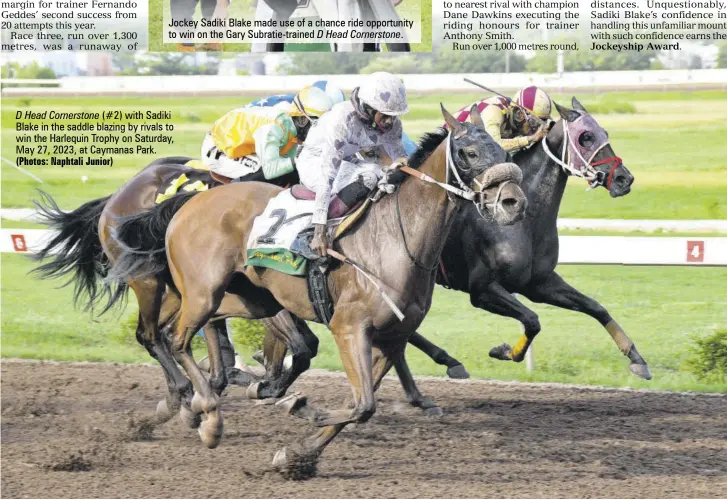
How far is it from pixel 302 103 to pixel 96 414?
2271mm

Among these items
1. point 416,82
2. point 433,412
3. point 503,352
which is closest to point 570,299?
point 503,352

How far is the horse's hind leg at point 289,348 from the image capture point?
5.78m

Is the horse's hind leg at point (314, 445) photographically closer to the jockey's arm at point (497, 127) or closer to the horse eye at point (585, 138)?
the jockey's arm at point (497, 127)

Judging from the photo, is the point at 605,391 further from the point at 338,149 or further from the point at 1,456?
the point at 1,456

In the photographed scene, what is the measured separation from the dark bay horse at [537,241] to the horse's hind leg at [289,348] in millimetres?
1002

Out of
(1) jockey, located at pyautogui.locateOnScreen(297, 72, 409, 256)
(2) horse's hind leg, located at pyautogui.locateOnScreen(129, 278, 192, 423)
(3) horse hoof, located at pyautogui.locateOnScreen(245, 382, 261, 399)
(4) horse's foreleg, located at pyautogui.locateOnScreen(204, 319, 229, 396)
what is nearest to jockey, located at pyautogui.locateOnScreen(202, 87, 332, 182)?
(2) horse's hind leg, located at pyautogui.locateOnScreen(129, 278, 192, 423)

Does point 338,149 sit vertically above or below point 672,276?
above

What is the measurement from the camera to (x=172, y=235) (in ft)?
18.1

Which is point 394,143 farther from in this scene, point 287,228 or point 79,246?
point 79,246

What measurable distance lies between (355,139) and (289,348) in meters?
1.51

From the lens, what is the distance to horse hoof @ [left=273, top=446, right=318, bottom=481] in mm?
4785

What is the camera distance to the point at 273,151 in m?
5.89

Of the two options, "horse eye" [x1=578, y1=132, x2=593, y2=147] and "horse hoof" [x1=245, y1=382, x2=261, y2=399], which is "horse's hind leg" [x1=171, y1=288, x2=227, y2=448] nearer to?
"horse hoof" [x1=245, y1=382, x2=261, y2=399]

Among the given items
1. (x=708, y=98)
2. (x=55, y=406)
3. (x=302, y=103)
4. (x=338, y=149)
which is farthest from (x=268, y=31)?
(x=708, y=98)
